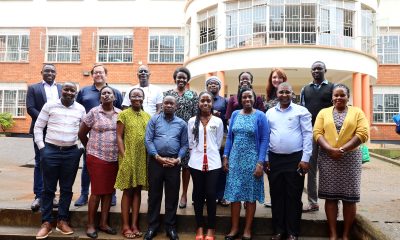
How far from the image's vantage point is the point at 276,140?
418cm

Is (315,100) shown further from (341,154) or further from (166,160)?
(166,160)

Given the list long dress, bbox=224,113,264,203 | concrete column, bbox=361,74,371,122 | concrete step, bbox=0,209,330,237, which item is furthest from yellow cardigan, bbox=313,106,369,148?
concrete column, bbox=361,74,371,122

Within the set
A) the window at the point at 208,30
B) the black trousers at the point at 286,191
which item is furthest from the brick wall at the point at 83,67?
the black trousers at the point at 286,191

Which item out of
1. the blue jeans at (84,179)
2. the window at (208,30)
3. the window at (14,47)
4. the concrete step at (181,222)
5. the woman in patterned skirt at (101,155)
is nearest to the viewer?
the woman in patterned skirt at (101,155)

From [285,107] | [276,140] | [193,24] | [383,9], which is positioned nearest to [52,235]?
[276,140]

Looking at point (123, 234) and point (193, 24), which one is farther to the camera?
point (193, 24)

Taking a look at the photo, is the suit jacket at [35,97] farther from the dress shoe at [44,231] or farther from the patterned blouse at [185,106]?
the patterned blouse at [185,106]

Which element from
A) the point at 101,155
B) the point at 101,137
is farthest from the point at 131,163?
the point at 101,137

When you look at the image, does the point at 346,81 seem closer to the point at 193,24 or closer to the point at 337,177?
the point at 193,24

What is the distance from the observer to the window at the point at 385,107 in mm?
18891

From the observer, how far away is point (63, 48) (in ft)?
66.4

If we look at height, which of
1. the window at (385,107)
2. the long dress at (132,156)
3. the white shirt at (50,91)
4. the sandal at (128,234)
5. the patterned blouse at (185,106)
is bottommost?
the sandal at (128,234)

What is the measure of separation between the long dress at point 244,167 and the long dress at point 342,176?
0.73 metres

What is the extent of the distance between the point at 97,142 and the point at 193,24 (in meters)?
13.0
